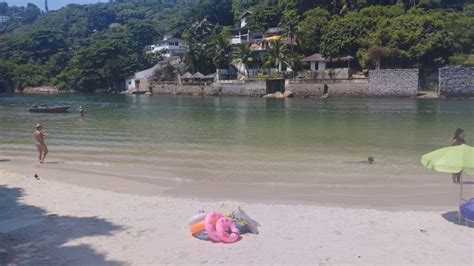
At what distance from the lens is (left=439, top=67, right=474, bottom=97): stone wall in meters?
64.4

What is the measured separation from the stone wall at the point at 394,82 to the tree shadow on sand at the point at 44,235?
63.8 m

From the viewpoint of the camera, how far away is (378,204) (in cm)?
1293

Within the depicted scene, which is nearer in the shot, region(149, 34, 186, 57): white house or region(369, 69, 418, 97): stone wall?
region(369, 69, 418, 97): stone wall

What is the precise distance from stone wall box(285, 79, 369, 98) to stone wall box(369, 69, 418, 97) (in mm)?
1864

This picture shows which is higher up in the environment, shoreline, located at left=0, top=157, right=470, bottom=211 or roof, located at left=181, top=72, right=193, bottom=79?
roof, located at left=181, top=72, right=193, bottom=79

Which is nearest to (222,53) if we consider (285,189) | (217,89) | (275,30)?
(217,89)

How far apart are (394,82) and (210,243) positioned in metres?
64.6

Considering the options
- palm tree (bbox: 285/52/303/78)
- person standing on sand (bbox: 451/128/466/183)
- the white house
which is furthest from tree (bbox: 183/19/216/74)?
person standing on sand (bbox: 451/128/466/183)

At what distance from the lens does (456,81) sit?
6481 centimetres

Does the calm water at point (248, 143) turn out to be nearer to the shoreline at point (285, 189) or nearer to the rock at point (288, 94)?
the shoreline at point (285, 189)

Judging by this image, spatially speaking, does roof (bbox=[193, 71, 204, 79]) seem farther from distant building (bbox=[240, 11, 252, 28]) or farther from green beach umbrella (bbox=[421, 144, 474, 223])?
green beach umbrella (bbox=[421, 144, 474, 223])

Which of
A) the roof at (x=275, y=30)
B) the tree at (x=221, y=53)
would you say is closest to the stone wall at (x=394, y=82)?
the roof at (x=275, y=30)

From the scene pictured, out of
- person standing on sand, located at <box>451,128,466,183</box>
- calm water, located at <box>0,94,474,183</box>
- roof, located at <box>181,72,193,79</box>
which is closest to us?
person standing on sand, located at <box>451,128,466,183</box>

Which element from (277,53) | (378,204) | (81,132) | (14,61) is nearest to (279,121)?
(81,132)
